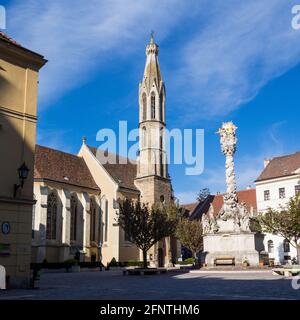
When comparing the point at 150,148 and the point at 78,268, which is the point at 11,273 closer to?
the point at 78,268

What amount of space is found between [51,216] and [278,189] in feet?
102

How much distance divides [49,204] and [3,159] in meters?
34.2

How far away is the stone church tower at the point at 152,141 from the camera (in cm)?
6225

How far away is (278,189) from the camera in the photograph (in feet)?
203

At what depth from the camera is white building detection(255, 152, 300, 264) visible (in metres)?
58.1

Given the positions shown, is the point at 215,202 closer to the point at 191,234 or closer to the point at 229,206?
the point at 191,234

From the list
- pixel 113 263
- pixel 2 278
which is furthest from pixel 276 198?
pixel 2 278

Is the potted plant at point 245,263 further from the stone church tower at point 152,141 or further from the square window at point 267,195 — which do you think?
the square window at point 267,195

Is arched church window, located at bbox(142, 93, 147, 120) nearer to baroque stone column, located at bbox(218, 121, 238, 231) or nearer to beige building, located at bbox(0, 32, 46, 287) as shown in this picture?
baroque stone column, located at bbox(218, 121, 238, 231)

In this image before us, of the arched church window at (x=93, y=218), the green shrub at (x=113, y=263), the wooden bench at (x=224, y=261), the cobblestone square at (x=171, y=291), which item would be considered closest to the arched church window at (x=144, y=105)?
the arched church window at (x=93, y=218)

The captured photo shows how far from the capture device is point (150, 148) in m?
63.5

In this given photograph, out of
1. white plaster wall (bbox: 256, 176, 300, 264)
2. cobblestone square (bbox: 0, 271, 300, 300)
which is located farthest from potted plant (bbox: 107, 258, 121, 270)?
cobblestone square (bbox: 0, 271, 300, 300)

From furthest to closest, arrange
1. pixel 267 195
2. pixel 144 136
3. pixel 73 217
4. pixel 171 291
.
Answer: pixel 144 136 → pixel 267 195 → pixel 73 217 → pixel 171 291
